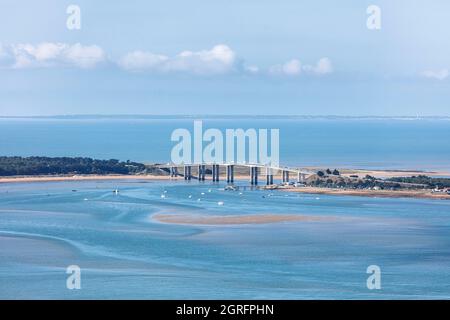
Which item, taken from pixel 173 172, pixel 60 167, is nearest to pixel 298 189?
pixel 173 172

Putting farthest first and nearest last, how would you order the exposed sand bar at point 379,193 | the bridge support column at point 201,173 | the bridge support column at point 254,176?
the bridge support column at point 201,173
the bridge support column at point 254,176
the exposed sand bar at point 379,193

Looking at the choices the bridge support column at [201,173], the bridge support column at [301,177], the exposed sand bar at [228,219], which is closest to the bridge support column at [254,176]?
the bridge support column at [301,177]

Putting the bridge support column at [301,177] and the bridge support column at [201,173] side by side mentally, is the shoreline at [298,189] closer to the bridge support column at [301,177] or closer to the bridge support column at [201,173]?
the bridge support column at [201,173]

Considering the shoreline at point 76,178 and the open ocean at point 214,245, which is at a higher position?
the shoreline at point 76,178

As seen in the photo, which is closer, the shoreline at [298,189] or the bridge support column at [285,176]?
the shoreline at [298,189]

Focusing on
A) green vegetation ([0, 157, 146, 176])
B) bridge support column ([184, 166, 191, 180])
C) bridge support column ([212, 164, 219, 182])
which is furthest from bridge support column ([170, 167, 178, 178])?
bridge support column ([212, 164, 219, 182])

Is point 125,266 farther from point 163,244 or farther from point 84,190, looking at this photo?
point 84,190

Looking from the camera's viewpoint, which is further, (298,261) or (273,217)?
(273,217)
